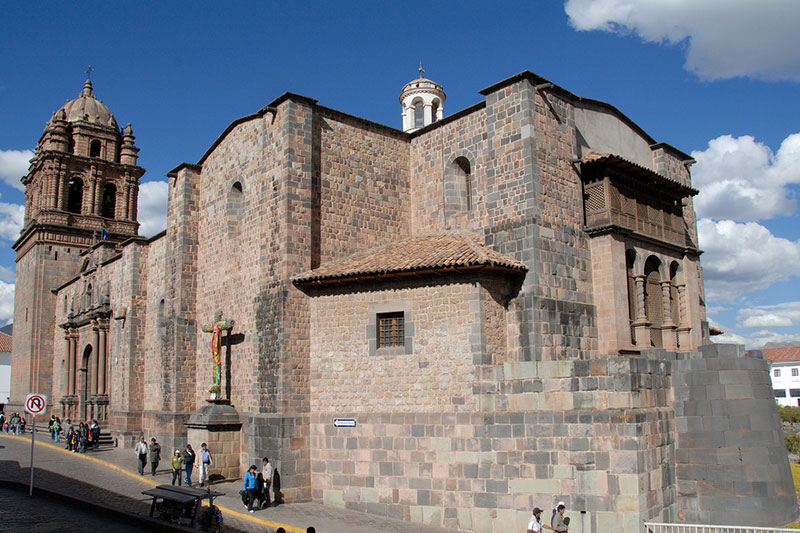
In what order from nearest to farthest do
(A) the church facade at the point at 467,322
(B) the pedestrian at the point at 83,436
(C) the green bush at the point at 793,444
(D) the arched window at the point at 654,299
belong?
(A) the church facade at the point at 467,322 < (D) the arched window at the point at 654,299 < (B) the pedestrian at the point at 83,436 < (C) the green bush at the point at 793,444

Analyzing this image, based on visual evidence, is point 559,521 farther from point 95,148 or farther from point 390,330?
point 95,148

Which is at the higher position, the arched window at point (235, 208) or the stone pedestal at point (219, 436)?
the arched window at point (235, 208)

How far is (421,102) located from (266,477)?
19213 mm

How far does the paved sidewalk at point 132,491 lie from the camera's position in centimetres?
1487

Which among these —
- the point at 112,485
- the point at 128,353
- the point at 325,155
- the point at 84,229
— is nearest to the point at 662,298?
the point at 325,155

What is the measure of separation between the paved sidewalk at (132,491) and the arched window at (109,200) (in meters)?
21.1

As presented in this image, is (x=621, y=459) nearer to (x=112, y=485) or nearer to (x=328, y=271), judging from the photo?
(x=328, y=271)

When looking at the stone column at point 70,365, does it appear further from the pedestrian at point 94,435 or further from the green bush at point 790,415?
the green bush at point 790,415

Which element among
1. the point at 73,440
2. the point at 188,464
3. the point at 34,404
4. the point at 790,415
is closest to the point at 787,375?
the point at 790,415

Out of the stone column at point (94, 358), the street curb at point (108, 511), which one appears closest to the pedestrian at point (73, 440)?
the stone column at point (94, 358)

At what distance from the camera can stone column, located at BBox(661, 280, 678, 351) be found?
750 inches

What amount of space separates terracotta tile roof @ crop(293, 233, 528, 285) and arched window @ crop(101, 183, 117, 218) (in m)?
30.7

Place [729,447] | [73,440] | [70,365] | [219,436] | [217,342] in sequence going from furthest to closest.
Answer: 1. [70,365]
2. [73,440]
3. [217,342]
4. [219,436]
5. [729,447]

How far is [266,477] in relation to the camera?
1638cm
